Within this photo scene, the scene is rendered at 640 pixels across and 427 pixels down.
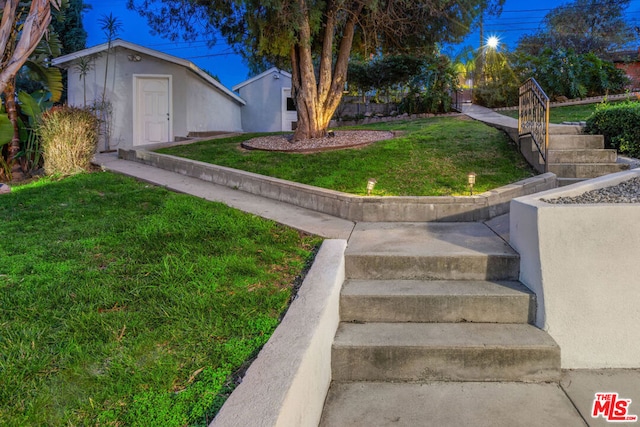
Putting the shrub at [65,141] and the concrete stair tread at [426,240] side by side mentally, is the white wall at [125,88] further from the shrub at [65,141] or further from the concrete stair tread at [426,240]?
the concrete stair tread at [426,240]

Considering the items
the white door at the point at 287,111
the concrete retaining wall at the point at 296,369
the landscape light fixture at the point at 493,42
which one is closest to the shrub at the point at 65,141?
the concrete retaining wall at the point at 296,369

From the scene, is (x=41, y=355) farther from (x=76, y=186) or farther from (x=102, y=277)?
(x=76, y=186)

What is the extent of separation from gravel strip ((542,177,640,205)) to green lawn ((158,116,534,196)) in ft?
5.66

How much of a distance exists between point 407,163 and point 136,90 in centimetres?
1042

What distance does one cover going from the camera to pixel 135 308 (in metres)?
3.14

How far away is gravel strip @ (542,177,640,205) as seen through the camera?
4.09m

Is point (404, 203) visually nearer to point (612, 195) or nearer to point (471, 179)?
point (471, 179)

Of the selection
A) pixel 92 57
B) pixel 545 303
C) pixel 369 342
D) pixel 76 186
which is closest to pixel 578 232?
pixel 545 303

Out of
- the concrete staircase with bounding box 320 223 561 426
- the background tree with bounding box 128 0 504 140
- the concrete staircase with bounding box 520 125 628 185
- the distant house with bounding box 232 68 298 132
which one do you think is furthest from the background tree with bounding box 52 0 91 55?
the concrete staircase with bounding box 320 223 561 426

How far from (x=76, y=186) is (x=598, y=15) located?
34184mm

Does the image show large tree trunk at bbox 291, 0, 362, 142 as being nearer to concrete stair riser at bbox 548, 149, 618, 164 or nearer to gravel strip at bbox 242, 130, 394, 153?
gravel strip at bbox 242, 130, 394, 153

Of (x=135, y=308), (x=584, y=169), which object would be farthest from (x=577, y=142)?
(x=135, y=308)

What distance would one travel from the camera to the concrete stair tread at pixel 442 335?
336 centimetres

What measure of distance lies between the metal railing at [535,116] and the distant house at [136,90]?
11.1 m
